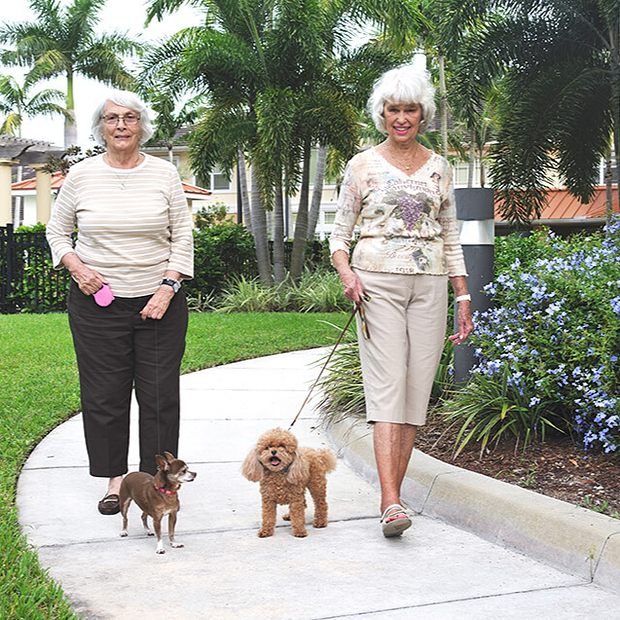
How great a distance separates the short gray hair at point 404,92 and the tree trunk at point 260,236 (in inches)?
559

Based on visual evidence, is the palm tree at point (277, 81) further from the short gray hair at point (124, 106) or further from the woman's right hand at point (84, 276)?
the woman's right hand at point (84, 276)

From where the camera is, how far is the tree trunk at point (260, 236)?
1903cm

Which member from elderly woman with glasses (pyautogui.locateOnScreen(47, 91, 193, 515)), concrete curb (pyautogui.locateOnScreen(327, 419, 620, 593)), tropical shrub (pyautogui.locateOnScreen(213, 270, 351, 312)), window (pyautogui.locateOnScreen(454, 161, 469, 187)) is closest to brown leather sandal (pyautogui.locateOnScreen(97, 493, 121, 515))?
elderly woman with glasses (pyautogui.locateOnScreen(47, 91, 193, 515))

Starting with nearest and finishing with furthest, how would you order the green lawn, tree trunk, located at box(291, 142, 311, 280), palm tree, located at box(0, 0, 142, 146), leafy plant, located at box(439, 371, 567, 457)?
the green lawn
leafy plant, located at box(439, 371, 567, 457)
tree trunk, located at box(291, 142, 311, 280)
palm tree, located at box(0, 0, 142, 146)

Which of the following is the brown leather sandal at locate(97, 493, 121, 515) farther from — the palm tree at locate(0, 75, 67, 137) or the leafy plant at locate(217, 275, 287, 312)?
the palm tree at locate(0, 75, 67, 137)

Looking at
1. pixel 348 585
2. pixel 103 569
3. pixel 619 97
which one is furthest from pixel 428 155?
pixel 619 97

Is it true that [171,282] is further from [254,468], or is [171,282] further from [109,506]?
[109,506]

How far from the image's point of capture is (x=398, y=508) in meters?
4.47

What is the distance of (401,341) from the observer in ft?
15.2

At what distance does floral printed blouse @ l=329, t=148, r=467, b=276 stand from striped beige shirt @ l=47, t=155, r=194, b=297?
0.80m

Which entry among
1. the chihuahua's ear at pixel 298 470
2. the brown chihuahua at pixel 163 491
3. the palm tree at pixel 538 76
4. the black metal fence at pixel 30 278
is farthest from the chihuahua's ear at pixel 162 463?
the black metal fence at pixel 30 278

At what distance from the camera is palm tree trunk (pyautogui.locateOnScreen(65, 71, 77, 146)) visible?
150 feet

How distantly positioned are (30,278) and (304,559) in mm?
14861

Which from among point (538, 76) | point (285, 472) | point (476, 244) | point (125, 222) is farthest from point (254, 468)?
point (538, 76)
